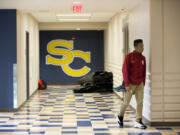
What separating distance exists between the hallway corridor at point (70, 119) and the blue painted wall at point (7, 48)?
74cm

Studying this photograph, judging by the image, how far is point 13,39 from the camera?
7.93 meters

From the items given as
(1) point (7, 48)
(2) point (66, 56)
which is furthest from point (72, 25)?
(1) point (7, 48)

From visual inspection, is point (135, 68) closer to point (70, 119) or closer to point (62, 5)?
point (70, 119)

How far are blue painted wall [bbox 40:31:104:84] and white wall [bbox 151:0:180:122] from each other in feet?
31.3

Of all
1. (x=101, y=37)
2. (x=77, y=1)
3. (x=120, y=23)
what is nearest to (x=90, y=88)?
(x=120, y=23)

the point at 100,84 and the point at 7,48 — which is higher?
the point at 7,48

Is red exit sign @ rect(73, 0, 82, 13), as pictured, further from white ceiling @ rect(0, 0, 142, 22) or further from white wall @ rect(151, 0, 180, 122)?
white wall @ rect(151, 0, 180, 122)

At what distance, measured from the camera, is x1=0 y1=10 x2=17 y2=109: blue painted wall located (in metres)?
7.91

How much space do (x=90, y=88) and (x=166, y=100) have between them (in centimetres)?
608

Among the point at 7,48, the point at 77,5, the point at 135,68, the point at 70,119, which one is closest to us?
the point at 135,68

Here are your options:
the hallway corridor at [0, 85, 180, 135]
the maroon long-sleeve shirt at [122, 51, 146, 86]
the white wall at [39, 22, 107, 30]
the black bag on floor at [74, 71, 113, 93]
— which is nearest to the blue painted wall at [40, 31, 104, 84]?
the white wall at [39, 22, 107, 30]

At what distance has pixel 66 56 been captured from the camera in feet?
51.6

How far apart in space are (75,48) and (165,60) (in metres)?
9.80

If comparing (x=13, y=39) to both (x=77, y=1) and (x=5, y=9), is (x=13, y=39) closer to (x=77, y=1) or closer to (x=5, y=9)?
(x=5, y=9)
